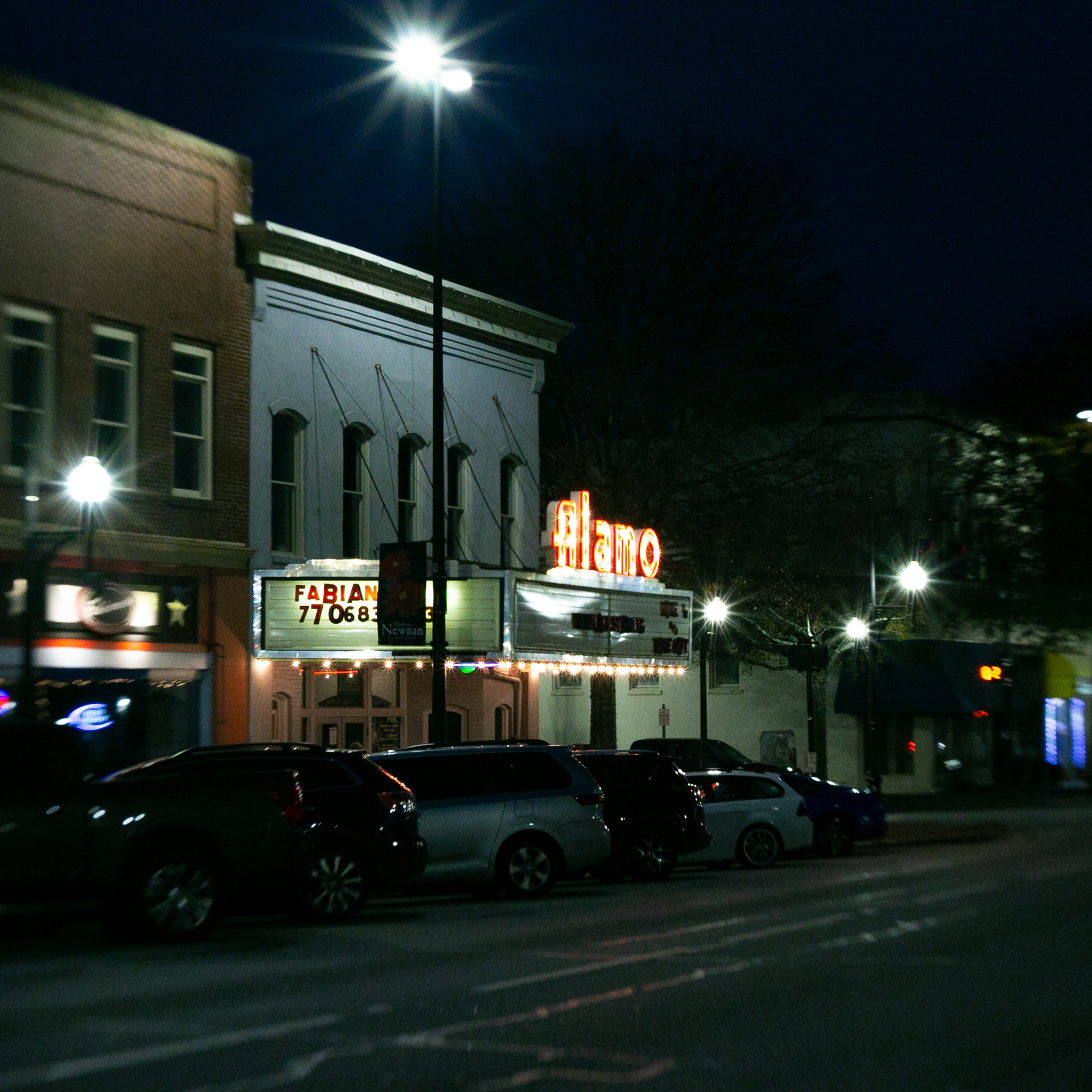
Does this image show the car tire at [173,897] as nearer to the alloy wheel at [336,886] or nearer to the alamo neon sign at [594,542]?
the alloy wheel at [336,886]

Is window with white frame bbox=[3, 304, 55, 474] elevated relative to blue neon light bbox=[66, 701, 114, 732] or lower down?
elevated

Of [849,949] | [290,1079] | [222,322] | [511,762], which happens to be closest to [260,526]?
[222,322]

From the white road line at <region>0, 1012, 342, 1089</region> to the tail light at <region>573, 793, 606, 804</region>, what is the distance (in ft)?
30.3

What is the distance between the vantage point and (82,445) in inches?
918

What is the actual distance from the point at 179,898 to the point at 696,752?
2336 centimetres

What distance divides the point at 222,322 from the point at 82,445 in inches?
137

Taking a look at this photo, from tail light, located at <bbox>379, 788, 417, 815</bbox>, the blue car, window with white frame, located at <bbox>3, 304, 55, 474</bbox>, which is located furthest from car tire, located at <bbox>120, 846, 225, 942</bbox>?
the blue car

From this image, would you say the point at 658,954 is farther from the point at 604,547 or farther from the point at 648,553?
the point at 648,553

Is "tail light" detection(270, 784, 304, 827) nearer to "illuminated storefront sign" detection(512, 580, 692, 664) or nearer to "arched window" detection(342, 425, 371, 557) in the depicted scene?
"illuminated storefront sign" detection(512, 580, 692, 664)

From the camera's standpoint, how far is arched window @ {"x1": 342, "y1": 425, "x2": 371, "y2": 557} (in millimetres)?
28141

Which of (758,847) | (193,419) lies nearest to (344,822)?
(758,847)

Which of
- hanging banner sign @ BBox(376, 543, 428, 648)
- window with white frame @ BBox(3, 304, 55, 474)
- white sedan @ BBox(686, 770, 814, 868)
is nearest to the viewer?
window with white frame @ BBox(3, 304, 55, 474)

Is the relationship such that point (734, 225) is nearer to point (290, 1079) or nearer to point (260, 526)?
point (260, 526)

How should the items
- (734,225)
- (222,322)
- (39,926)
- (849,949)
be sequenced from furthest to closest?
(734,225), (222,322), (39,926), (849,949)
